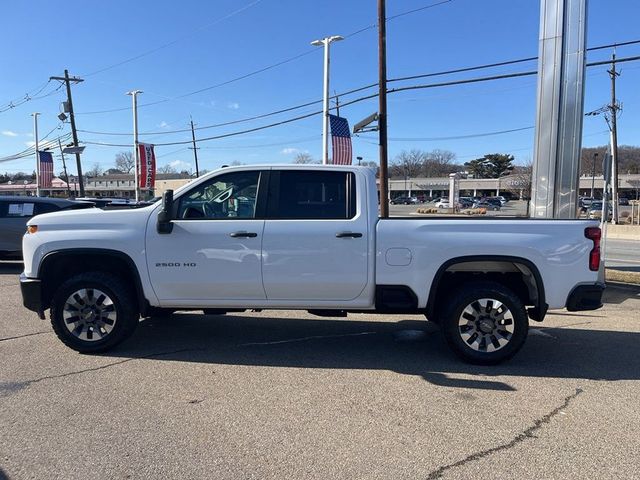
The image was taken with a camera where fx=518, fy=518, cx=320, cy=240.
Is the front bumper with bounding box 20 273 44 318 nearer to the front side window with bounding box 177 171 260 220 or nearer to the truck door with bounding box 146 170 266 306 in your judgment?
the truck door with bounding box 146 170 266 306

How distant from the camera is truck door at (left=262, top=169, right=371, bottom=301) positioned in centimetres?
518

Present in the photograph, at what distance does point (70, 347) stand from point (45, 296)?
63 cm

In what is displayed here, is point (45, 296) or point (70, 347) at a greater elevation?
point (45, 296)

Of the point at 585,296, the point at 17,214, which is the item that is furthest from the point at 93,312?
the point at 17,214

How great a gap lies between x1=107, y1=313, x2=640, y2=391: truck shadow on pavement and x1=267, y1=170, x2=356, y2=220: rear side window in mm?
1514

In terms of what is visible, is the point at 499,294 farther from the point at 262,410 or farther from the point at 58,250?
the point at 58,250

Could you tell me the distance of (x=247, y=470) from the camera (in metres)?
3.23

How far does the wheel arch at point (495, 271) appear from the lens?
5.09 m

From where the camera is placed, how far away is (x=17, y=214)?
11945 mm

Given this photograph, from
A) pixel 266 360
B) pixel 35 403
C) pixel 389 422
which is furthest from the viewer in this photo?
pixel 266 360

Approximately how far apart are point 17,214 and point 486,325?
11.1 m

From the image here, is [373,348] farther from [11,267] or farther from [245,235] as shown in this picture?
[11,267]

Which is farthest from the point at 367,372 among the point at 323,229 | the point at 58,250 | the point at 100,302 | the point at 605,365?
the point at 58,250

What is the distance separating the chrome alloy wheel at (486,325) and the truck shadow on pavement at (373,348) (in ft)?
0.82
